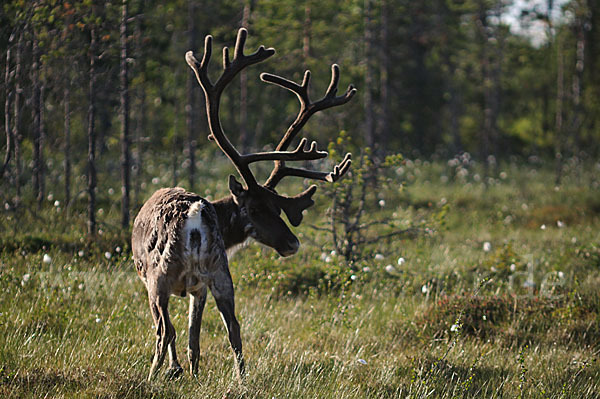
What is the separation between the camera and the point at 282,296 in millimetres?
8469

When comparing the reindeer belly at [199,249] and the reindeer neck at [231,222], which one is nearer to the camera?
the reindeer belly at [199,249]

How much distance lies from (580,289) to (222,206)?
5455 millimetres

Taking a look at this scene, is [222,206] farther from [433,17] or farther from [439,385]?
[433,17]

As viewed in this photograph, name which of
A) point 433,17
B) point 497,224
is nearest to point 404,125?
point 433,17

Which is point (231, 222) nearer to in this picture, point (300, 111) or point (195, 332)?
point (195, 332)

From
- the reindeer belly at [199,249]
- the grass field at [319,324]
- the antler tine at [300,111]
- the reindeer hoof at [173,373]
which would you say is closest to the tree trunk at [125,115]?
the grass field at [319,324]

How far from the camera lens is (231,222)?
5199 mm

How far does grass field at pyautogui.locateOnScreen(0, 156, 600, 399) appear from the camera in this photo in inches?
205

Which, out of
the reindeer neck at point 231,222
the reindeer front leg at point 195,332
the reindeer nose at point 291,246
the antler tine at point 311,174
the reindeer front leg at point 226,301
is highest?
the antler tine at point 311,174

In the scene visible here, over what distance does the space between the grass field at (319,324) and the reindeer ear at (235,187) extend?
1.46m

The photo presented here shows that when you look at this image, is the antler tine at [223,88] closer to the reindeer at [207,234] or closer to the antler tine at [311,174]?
the reindeer at [207,234]

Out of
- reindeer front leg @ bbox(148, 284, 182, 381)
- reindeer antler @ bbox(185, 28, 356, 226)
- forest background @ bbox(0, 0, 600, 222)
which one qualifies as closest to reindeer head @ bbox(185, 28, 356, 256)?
reindeer antler @ bbox(185, 28, 356, 226)

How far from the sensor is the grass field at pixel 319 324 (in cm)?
521

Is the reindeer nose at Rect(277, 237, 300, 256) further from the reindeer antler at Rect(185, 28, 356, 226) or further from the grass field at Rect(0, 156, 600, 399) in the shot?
the grass field at Rect(0, 156, 600, 399)
